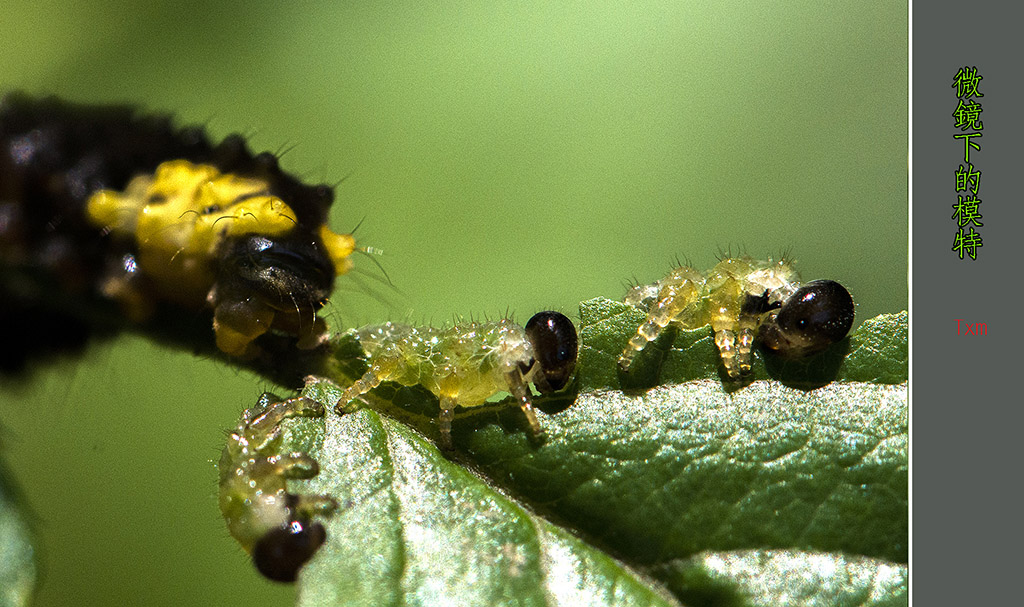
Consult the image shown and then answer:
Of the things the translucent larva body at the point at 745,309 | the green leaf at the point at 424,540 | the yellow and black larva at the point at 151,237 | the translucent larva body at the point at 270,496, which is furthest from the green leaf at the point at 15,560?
the translucent larva body at the point at 745,309

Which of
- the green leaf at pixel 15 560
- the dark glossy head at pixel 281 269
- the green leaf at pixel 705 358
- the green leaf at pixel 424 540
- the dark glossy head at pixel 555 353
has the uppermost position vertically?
the green leaf at pixel 705 358

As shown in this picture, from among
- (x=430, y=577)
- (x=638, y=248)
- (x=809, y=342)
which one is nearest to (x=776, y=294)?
(x=809, y=342)

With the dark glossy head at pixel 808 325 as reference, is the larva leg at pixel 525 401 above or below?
below

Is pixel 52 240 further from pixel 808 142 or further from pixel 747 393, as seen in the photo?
pixel 808 142

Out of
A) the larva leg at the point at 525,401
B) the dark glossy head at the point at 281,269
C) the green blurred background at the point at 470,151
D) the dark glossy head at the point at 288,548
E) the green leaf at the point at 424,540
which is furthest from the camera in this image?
the green blurred background at the point at 470,151

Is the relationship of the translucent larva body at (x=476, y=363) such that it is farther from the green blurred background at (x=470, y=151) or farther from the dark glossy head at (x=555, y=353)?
the green blurred background at (x=470, y=151)

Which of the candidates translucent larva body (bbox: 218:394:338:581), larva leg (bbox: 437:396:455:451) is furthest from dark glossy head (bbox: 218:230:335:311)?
larva leg (bbox: 437:396:455:451)

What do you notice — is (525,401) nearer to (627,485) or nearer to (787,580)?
(627,485)
